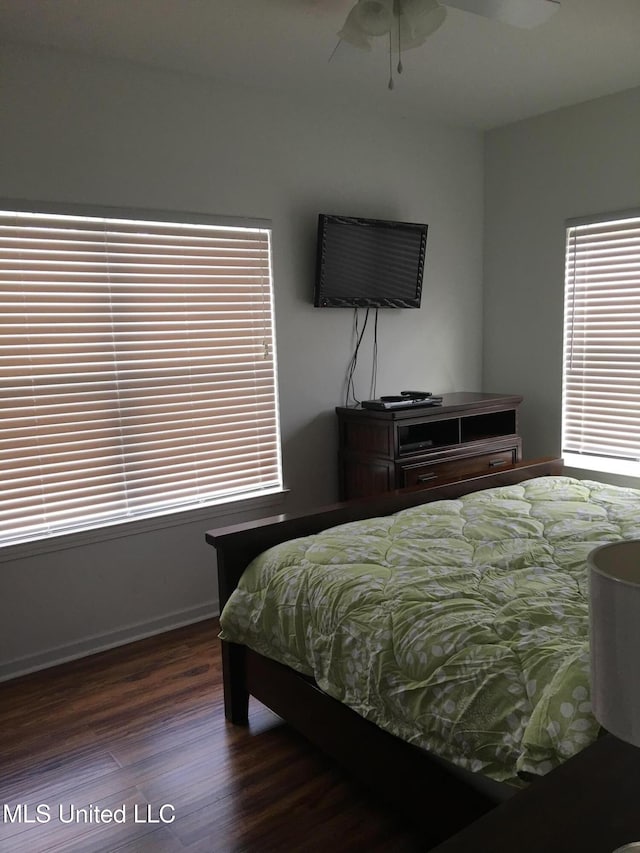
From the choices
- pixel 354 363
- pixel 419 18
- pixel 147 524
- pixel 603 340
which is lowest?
pixel 147 524

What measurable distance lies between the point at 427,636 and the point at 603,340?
2905 mm

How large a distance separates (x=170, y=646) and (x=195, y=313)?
1.62 meters

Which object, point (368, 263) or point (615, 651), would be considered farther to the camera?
point (368, 263)

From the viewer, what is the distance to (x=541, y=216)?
4.22 m

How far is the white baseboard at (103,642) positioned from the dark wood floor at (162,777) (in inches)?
2.8

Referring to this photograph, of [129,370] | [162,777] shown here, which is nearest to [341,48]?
[129,370]

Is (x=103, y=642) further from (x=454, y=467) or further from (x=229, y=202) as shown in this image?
(x=229, y=202)

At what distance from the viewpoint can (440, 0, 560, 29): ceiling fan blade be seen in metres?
2.22

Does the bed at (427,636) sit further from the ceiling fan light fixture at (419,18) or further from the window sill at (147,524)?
the ceiling fan light fixture at (419,18)

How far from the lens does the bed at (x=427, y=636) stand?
4.82 feet

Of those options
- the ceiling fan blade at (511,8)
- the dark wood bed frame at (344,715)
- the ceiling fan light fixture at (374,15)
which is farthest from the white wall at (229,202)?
the ceiling fan blade at (511,8)

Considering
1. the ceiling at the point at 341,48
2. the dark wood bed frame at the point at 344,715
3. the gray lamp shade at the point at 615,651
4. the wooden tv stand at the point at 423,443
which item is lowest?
the dark wood bed frame at the point at 344,715

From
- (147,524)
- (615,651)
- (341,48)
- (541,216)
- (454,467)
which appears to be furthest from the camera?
(541,216)

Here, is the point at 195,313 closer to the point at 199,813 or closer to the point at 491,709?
the point at 199,813
